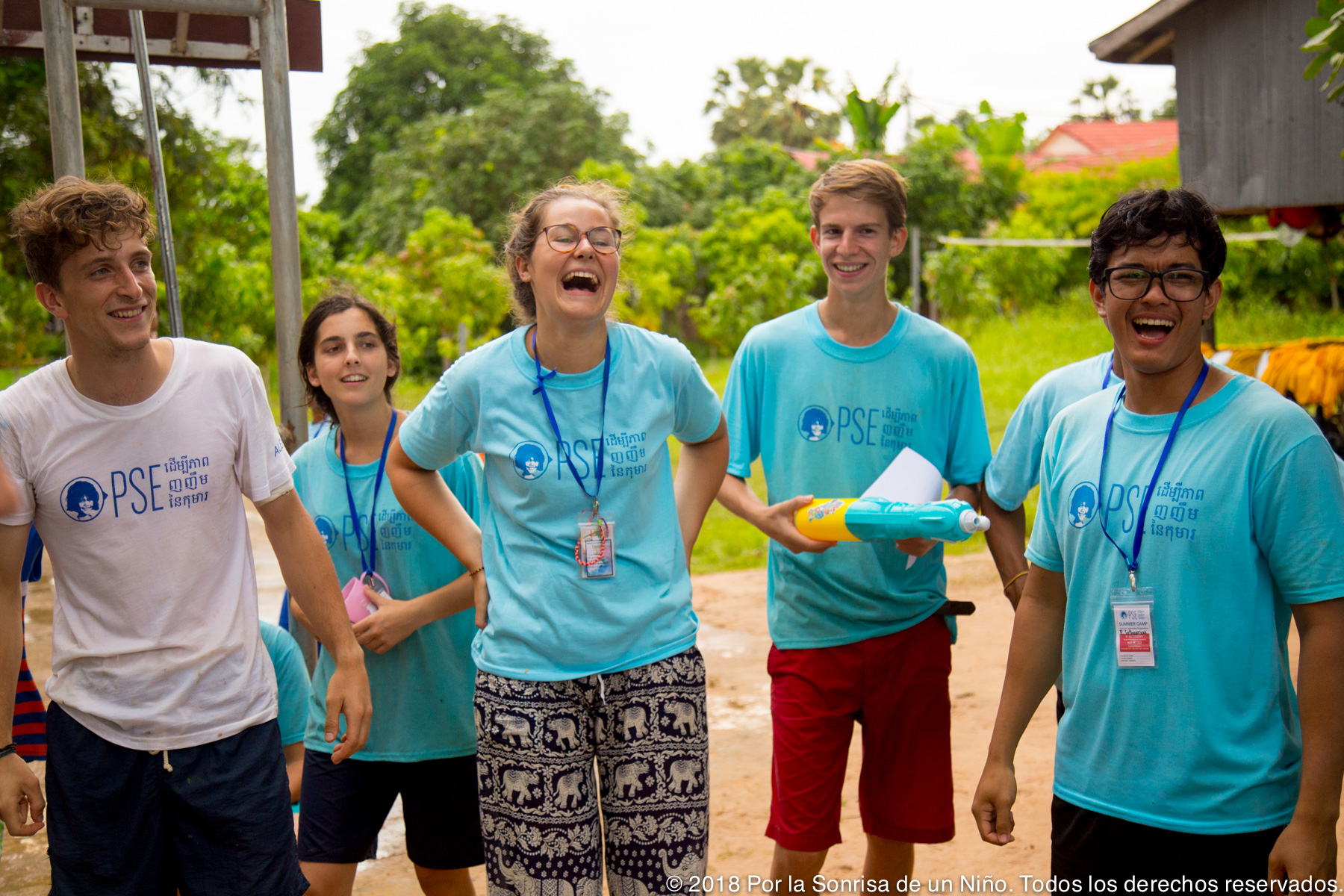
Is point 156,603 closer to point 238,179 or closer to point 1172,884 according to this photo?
point 1172,884

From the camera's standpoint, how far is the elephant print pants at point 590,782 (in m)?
2.59

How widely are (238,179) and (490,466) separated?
39.7 feet

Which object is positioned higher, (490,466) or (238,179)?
(238,179)

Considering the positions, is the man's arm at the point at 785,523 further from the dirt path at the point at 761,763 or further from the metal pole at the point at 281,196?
the dirt path at the point at 761,763

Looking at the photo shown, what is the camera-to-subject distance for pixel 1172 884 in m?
2.25

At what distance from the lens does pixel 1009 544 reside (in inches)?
130

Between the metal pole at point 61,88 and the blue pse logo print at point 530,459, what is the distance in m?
1.81

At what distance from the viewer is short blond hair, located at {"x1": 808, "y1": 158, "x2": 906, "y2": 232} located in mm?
3410

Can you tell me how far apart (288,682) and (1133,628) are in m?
2.27

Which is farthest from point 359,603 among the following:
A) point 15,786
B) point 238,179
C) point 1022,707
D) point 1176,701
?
Result: point 238,179

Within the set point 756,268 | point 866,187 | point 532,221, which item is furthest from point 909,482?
point 756,268

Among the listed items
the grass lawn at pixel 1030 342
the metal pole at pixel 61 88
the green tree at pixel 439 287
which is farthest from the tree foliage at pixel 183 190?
the metal pole at pixel 61 88

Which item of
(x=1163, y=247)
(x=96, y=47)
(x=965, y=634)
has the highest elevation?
(x=96, y=47)

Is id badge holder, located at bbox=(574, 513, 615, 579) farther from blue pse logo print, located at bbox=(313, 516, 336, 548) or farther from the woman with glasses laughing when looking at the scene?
blue pse logo print, located at bbox=(313, 516, 336, 548)
